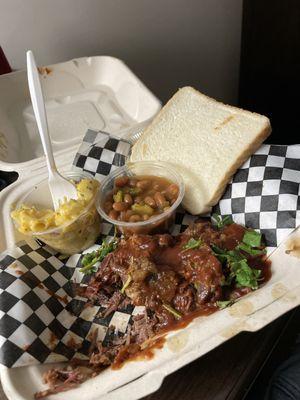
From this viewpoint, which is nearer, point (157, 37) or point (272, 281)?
point (272, 281)

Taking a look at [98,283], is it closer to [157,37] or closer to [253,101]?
[157,37]

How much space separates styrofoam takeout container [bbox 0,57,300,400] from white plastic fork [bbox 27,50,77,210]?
0.73 feet

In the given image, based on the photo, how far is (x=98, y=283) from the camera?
4.89 feet

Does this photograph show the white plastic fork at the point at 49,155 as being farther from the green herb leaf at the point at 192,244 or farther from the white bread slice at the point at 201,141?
the green herb leaf at the point at 192,244

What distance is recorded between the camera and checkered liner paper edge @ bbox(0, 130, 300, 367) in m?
1.28

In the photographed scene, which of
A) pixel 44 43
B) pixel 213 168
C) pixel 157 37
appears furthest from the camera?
pixel 157 37

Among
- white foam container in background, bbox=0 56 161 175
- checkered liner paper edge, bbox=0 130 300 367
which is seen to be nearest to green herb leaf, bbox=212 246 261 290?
checkered liner paper edge, bbox=0 130 300 367

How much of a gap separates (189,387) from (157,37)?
2.45 meters

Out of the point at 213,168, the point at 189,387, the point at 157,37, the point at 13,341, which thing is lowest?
the point at 189,387

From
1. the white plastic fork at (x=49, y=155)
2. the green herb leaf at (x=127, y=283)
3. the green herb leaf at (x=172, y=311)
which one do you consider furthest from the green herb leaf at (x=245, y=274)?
Result: the white plastic fork at (x=49, y=155)

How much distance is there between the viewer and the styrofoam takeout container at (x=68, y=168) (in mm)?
1101

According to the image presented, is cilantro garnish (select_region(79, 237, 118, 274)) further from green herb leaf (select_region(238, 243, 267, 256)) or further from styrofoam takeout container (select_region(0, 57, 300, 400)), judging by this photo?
green herb leaf (select_region(238, 243, 267, 256))

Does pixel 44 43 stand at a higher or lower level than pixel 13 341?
higher

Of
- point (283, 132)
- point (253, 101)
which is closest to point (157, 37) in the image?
point (253, 101)
